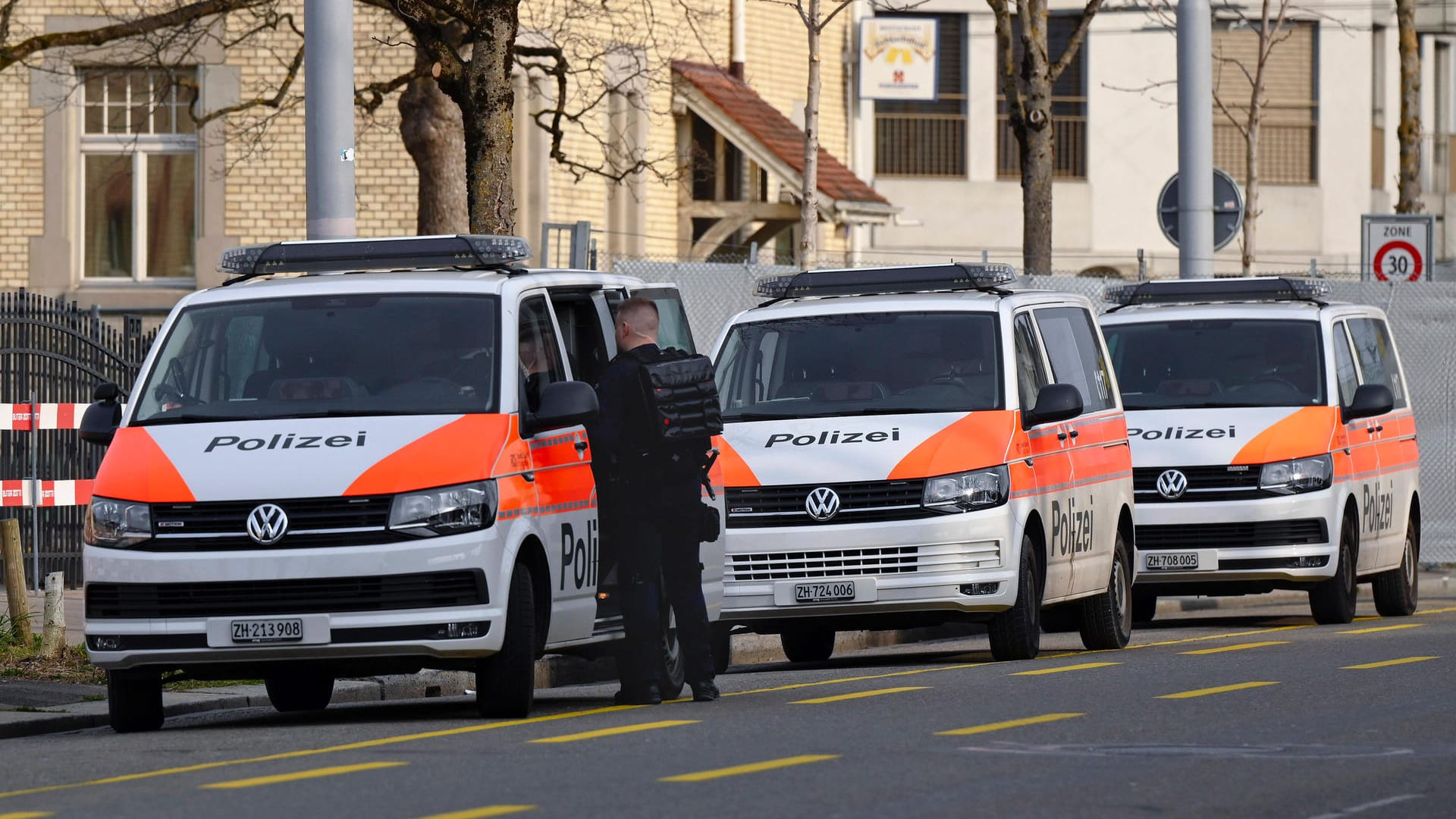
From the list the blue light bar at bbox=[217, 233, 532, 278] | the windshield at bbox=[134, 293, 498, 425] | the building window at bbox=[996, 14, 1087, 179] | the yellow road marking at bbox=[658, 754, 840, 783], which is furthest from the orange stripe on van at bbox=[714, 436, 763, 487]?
the building window at bbox=[996, 14, 1087, 179]

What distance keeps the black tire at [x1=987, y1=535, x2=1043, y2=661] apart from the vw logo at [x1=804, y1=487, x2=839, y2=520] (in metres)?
1.05

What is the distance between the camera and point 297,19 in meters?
29.6

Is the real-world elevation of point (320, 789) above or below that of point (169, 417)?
below

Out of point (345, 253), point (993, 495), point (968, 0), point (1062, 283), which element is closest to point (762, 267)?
point (1062, 283)

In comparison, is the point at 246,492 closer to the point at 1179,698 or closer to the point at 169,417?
the point at 169,417

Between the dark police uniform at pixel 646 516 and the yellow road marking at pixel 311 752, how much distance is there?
1.29ft

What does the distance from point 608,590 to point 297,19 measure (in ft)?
59.1

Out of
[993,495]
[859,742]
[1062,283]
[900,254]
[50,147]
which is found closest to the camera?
[859,742]

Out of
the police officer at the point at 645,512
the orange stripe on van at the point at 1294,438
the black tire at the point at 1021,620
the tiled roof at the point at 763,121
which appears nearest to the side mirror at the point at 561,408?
the police officer at the point at 645,512

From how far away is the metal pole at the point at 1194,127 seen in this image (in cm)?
2419

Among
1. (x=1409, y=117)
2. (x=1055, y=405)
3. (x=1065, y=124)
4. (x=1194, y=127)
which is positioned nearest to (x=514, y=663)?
(x=1055, y=405)

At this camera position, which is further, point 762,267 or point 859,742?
point 762,267

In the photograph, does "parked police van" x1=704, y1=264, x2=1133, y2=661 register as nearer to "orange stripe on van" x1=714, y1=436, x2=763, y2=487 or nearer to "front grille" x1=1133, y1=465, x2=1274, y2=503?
"orange stripe on van" x1=714, y1=436, x2=763, y2=487

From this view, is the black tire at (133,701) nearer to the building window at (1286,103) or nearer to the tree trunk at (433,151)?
the tree trunk at (433,151)
